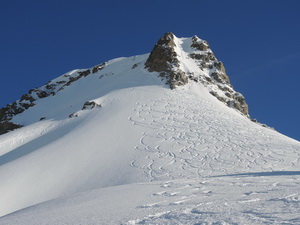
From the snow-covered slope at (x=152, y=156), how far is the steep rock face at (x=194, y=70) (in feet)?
0.67

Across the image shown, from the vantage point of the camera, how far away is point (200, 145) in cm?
2114

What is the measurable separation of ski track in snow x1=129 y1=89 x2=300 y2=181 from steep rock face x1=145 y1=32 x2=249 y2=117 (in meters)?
9.99

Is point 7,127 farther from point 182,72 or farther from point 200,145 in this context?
point 200,145

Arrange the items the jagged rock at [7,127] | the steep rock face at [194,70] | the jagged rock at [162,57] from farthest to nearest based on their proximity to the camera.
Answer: the jagged rock at [7,127]
the jagged rock at [162,57]
the steep rock face at [194,70]

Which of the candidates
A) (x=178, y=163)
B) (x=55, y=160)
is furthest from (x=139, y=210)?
(x=55, y=160)

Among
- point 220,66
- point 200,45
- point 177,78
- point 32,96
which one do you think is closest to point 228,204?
point 177,78

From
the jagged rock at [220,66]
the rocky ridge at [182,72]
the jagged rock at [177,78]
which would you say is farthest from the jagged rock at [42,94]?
the jagged rock at [220,66]

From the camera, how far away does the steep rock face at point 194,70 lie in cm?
4094

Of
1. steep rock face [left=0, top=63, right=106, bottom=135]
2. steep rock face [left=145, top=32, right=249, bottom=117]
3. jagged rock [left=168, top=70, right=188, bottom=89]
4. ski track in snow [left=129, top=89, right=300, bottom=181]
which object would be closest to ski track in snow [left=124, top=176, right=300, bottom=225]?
ski track in snow [left=129, top=89, right=300, bottom=181]

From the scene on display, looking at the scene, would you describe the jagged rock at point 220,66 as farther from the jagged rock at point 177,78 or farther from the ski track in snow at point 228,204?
the ski track in snow at point 228,204

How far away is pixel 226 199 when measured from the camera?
7.39 m

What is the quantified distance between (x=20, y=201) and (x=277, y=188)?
521 inches

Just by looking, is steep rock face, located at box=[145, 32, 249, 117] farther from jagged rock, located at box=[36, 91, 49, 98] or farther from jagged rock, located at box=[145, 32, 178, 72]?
jagged rock, located at box=[36, 91, 49, 98]

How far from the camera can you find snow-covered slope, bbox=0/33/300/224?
6992mm
